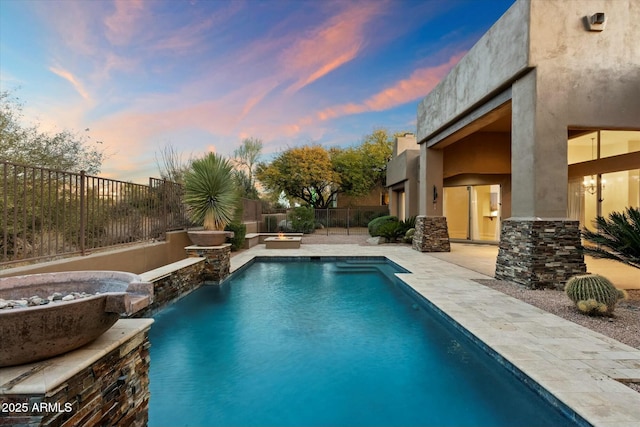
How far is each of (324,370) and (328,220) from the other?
16.6 meters

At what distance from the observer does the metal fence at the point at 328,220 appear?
18406 millimetres

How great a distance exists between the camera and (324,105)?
18250 millimetres

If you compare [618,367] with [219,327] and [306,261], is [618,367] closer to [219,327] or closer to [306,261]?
[219,327]

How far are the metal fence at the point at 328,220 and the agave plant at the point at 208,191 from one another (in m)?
10.5

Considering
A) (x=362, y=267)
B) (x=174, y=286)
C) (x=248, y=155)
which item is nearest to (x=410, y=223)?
(x=362, y=267)

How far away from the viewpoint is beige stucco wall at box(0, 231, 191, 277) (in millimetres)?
3787

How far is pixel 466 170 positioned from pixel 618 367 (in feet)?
34.5

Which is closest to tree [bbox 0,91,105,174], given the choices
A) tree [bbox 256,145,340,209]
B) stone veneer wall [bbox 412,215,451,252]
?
stone veneer wall [bbox 412,215,451,252]

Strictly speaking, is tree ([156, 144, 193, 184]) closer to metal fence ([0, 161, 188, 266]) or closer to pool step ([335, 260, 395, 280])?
metal fence ([0, 161, 188, 266])

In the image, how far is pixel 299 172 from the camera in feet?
71.1

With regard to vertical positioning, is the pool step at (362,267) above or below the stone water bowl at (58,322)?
below

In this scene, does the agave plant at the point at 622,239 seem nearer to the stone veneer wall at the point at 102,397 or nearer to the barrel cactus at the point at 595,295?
the barrel cactus at the point at 595,295

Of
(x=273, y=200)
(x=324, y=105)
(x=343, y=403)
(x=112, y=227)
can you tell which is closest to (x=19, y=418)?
(x=343, y=403)

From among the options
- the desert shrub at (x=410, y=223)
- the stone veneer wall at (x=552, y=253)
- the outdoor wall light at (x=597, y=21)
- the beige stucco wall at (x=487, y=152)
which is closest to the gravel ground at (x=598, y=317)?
the stone veneer wall at (x=552, y=253)
